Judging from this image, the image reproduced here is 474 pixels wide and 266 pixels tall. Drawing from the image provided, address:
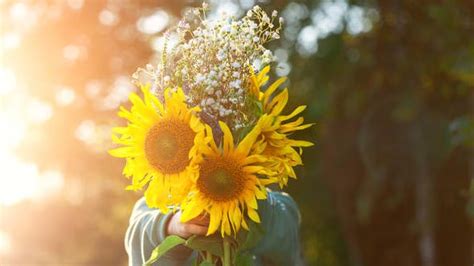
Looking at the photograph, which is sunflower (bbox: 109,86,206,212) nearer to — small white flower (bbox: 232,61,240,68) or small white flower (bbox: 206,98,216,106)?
small white flower (bbox: 206,98,216,106)

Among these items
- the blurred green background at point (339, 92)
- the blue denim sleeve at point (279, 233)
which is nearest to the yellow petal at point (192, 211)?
the blue denim sleeve at point (279, 233)

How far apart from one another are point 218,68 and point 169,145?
26 cm

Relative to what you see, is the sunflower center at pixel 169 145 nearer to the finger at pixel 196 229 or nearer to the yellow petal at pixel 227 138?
the yellow petal at pixel 227 138

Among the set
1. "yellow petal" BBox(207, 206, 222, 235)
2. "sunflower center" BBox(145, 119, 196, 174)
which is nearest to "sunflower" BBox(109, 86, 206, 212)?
"sunflower center" BBox(145, 119, 196, 174)

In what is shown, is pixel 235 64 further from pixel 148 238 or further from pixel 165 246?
pixel 148 238

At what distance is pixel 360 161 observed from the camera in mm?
12023

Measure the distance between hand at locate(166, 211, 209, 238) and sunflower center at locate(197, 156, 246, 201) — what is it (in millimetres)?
138

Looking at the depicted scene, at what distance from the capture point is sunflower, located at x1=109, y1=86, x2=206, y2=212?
233cm

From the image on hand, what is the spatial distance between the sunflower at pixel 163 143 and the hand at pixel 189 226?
0.45 feet

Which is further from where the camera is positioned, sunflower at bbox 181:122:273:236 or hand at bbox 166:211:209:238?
hand at bbox 166:211:209:238

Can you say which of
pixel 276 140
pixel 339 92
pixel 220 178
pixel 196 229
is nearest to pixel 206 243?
pixel 196 229

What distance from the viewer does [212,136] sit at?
2334mm

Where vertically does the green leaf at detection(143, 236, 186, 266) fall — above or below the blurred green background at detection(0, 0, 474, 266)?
below

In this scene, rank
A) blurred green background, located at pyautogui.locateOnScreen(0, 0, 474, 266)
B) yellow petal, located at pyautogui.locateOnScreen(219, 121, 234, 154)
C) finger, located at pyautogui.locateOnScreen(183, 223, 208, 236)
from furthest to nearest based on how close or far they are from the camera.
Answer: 1. blurred green background, located at pyautogui.locateOnScreen(0, 0, 474, 266)
2. finger, located at pyautogui.locateOnScreen(183, 223, 208, 236)
3. yellow petal, located at pyautogui.locateOnScreen(219, 121, 234, 154)
